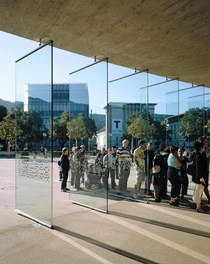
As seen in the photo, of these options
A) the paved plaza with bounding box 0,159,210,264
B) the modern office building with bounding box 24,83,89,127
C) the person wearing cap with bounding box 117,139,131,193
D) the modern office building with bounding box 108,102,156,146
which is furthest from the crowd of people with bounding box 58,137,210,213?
the modern office building with bounding box 24,83,89,127

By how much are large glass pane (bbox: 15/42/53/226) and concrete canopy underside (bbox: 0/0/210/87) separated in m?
0.67

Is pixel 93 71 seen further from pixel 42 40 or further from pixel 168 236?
pixel 168 236

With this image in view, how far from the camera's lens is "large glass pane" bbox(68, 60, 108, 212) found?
9.20 meters

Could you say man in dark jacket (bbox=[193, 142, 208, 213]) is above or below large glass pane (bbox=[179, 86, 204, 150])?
below

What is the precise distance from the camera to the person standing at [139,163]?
10719 millimetres

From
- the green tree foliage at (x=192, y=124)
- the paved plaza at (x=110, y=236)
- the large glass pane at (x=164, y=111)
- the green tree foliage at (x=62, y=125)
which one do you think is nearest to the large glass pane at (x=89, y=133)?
the green tree foliage at (x=62, y=125)

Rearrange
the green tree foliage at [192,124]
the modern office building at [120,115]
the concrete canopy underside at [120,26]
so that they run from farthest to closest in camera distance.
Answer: the green tree foliage at [192,124], the modern office building at [120,115], the concrete canopy underside at [120,26]

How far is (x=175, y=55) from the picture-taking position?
9.88 meters

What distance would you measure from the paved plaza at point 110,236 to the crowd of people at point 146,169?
2.61 ft

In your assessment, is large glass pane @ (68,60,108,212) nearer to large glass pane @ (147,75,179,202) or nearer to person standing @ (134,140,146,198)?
person standing @ (134,140,146,198)

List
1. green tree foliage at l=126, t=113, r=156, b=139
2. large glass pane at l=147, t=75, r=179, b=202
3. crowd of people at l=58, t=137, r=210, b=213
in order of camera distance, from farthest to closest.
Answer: green tree foliage at l=126, t=113, r=156, b=139, large glass pane at l=147, t=75, r=179, b=202, crowd of people at l=58, t=137, r=210, b=213

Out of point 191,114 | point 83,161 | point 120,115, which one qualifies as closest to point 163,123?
point 120,115

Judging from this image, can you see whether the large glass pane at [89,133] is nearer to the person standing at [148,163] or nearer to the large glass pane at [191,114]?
the person standing at [148,163]

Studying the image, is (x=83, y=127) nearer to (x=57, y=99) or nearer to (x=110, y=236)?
(x=57, y=99)
